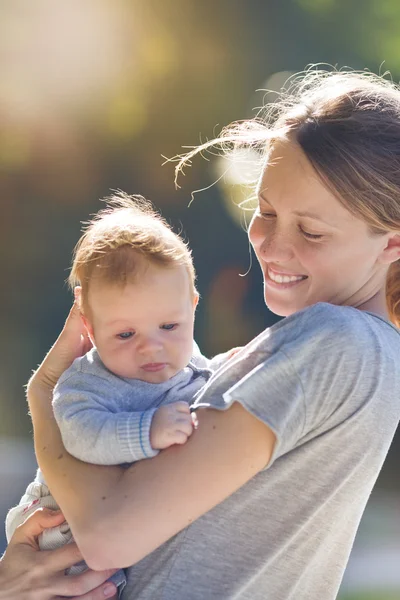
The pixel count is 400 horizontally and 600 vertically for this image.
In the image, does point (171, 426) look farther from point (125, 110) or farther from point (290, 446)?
point (125, 110)

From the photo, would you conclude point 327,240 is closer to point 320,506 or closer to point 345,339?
point 345,339

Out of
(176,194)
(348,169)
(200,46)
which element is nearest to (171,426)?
(348,169)

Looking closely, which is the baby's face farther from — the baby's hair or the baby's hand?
the baby's hand

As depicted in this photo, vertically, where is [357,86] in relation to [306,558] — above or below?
above

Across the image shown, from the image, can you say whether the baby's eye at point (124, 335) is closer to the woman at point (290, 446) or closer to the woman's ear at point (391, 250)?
the woman at point (290, 446)

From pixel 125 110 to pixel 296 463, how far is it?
6228mm

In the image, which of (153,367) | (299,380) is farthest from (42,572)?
(299,380)

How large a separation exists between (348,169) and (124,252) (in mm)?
491

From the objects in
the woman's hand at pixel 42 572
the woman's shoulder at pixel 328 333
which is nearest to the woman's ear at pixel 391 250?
the woman's shoulder at pixel 328 333

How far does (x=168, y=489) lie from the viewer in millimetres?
1442

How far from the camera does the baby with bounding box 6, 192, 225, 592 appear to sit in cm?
177

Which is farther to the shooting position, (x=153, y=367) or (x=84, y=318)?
(x=84, y=318)

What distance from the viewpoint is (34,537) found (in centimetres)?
182

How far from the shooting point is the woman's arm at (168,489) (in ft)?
4.73
